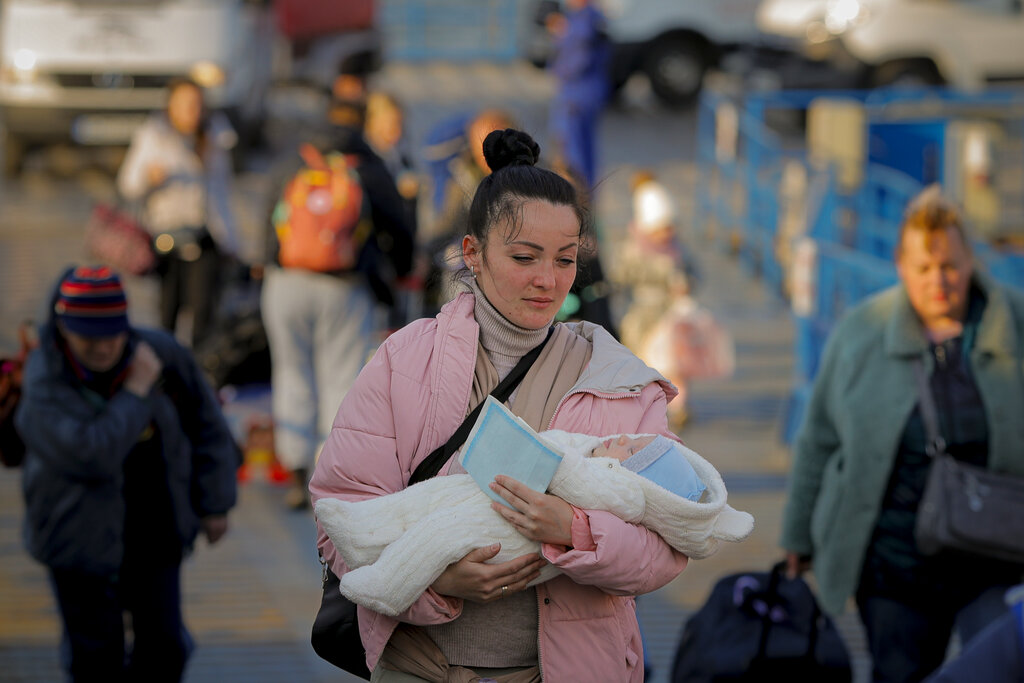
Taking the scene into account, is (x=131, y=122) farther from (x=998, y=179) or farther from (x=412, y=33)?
(x=412, y=33)

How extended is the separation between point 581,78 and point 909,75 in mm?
6353

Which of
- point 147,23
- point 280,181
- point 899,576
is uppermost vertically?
point 147,23

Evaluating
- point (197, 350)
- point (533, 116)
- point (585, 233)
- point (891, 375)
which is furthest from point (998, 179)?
point (585, 233)

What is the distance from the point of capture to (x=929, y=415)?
14.4 ft

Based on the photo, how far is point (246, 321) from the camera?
812 cm

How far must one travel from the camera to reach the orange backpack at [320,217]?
6.90m

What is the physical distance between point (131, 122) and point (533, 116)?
21.1 feet

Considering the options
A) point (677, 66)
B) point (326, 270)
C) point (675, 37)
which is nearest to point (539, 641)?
point (326, 270)

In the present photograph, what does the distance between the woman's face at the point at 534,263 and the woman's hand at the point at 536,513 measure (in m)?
0.38

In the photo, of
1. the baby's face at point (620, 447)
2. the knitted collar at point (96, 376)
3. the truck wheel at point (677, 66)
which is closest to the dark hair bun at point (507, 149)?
the baby's face at point (620, 447)

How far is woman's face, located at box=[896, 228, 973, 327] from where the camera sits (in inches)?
173

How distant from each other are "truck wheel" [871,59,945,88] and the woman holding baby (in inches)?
637

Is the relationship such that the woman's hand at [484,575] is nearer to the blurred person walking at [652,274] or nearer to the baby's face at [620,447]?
the baby's face at [620,447]

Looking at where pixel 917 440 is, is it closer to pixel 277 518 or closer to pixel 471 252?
pixel 471 252
